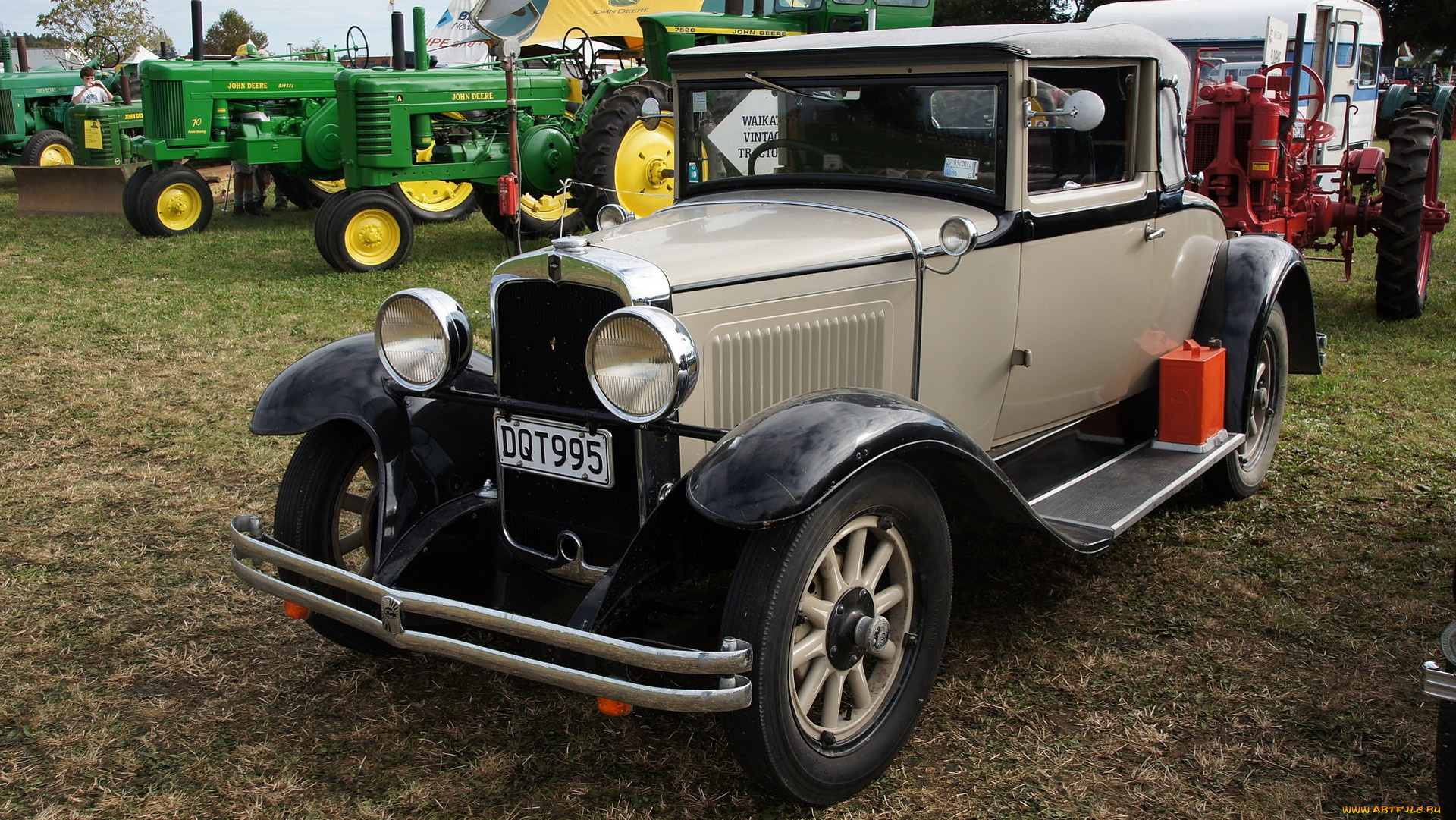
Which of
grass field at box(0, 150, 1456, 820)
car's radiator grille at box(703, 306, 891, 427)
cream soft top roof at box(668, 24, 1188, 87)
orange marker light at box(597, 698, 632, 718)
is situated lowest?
grass field at box(0, 150, 1456, 820)

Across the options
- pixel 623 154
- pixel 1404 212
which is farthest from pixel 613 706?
pixel 623 154

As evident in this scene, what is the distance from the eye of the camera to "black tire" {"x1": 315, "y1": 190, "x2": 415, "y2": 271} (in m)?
9.77

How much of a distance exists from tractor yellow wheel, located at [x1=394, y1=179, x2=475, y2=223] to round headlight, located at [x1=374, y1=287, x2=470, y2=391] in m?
9.86

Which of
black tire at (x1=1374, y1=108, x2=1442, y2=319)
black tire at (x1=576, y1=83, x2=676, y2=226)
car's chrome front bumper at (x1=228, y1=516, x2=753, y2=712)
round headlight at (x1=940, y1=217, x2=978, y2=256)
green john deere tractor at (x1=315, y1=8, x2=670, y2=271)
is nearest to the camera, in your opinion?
car's chrome front bumper at (x1=228, y1=516, x2=753, y2=712)

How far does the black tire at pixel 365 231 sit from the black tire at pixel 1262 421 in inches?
293

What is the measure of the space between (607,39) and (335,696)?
1727 cm

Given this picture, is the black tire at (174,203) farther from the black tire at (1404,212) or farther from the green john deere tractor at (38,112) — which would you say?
the black tire at (1404,212)

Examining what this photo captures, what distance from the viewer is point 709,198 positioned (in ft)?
12.7

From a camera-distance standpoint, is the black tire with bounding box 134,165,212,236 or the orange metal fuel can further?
the black tire with bounding box 134,165,212,236

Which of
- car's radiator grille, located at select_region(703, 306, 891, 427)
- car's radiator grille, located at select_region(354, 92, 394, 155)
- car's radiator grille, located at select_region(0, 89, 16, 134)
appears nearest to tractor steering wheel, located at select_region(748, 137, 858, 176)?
car's radiator grille, located at select_region(703, 306, 891, 427)

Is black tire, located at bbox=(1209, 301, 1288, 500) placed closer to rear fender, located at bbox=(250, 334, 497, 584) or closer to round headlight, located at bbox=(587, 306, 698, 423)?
round headlight, located at bbox=(587, 306, 698, 423)

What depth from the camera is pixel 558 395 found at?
293 centimetres

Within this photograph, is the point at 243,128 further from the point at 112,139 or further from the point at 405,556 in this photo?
the point at 405,556

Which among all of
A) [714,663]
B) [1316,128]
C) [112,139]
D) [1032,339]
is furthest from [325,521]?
[112,139]
